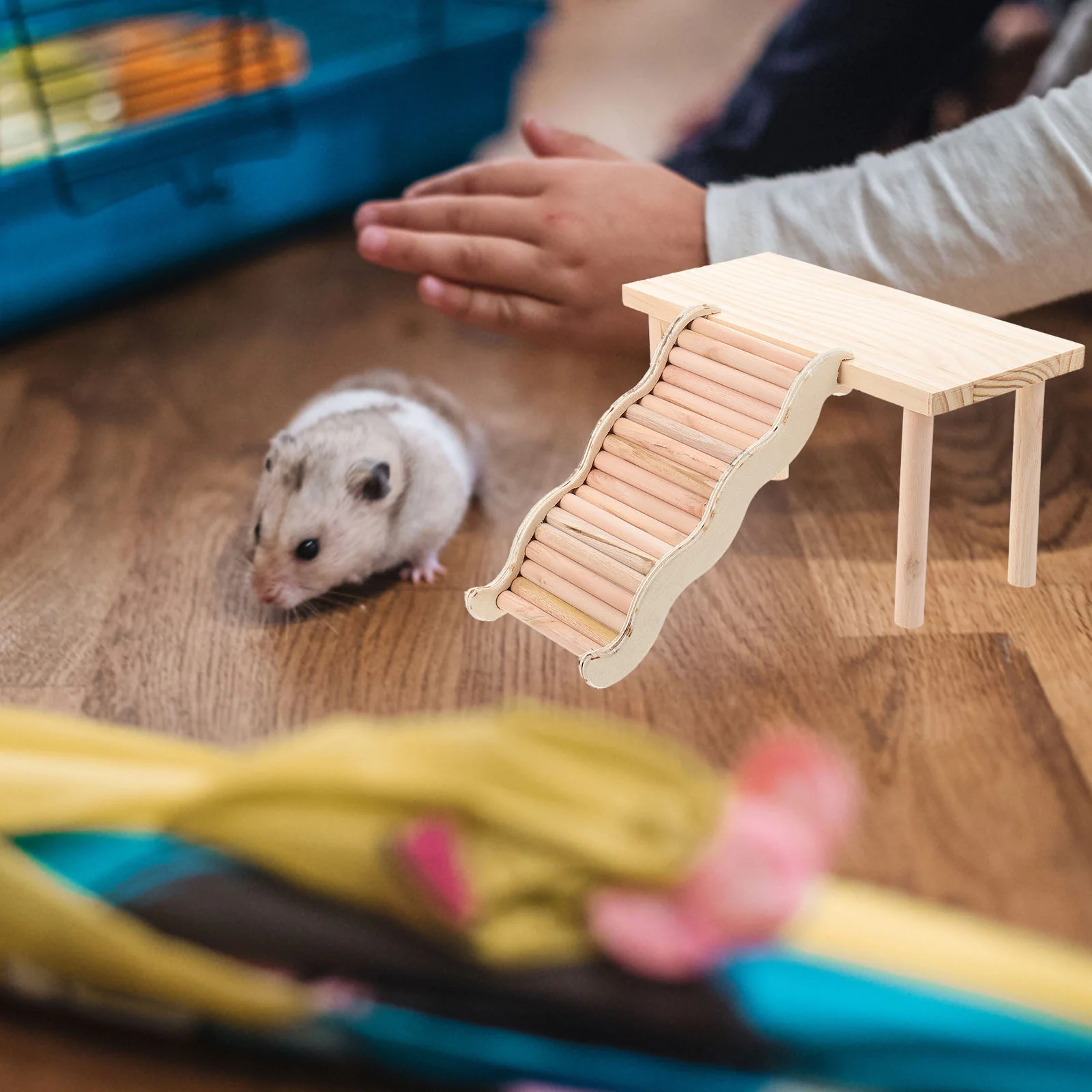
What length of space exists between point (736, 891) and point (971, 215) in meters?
0.72

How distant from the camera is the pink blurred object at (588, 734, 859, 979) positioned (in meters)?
0.58

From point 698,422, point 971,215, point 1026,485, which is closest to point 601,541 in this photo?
point 698,422

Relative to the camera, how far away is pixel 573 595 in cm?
94

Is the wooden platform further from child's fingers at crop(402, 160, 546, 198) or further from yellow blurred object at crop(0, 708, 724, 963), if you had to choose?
child's fingers at crop(402, 160, 546, 198)

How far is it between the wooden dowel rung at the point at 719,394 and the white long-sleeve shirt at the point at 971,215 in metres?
0.24

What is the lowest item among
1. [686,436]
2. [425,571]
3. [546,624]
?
[425,571]

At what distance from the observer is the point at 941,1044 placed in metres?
0.57

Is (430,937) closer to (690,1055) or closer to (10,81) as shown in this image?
(690,1055)

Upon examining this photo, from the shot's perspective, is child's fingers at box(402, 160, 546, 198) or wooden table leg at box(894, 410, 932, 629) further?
child's fingers at box(402, 160, 546, 198)

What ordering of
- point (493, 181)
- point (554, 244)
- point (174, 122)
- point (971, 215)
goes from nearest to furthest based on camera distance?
point (971, 215), point (554, 244), point (493, 181), point (174, 122)

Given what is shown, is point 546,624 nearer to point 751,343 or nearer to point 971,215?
point 751,343

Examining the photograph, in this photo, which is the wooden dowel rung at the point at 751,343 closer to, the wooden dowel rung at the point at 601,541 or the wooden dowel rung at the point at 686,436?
the wooden dowel rung at the point at 686,436

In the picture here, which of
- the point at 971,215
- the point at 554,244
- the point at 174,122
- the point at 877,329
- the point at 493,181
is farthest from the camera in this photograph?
the point at 174,122

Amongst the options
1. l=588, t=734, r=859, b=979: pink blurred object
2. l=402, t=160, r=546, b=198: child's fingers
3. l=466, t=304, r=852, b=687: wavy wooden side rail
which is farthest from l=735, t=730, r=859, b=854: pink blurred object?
l=402, t=160, r=546, b=198: child's fingers
